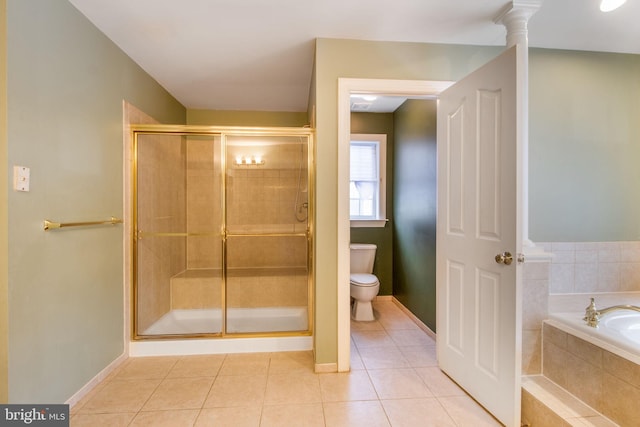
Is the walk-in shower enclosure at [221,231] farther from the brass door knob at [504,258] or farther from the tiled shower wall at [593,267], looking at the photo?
the tiled shower wall at [593,267]

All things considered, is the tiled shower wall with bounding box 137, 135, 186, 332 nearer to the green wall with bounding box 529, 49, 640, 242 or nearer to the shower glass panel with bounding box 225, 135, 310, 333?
the shower glass panel with bounding box 225, 135, 310, 333

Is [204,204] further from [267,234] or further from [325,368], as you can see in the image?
[325,368]

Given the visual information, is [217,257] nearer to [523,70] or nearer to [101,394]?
[101,394]

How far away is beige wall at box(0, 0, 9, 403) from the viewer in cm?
132

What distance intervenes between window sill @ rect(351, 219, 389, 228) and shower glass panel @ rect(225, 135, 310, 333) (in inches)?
41.1

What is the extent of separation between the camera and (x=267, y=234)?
9.16ft

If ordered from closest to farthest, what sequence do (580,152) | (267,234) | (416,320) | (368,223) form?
(580,152)
(267,234)
(416,320)
(368,223)

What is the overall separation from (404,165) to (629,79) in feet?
6.09

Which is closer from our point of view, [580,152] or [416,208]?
[580,152]

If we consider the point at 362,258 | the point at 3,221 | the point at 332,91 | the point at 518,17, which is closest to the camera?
the point at 3,221

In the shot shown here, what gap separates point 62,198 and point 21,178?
0.28 m

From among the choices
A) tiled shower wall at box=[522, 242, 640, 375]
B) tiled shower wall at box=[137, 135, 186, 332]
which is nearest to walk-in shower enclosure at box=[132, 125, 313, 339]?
tiled shower wall at box=[137, 135, 186, 332]

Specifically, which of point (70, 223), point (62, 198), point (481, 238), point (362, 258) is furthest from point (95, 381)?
point (481, 238)

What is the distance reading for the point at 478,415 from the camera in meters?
1.67
